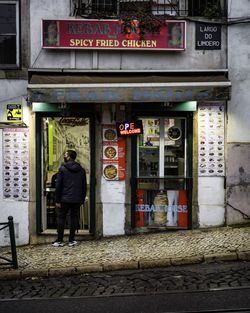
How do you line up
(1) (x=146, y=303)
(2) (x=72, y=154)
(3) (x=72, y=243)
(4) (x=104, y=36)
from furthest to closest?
1. (4) (x=104, y=36)
2. (3) (x=72, y=243)
3. (2) (x=72, y=154)
4. (1) (x=146, y=303)

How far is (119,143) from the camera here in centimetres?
1134

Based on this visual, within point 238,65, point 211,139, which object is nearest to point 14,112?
point 211,139

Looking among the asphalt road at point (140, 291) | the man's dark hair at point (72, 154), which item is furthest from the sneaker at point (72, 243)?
the asphalt road at point (140, 291)

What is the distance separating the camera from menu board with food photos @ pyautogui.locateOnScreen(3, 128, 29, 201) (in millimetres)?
11266

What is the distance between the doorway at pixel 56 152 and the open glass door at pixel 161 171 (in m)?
1.09

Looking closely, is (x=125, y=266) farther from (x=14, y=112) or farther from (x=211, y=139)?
(x=14, y=112)

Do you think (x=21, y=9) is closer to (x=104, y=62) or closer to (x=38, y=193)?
(x=104, y=62)

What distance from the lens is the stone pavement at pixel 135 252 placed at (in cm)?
905

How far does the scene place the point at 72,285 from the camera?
826 cm

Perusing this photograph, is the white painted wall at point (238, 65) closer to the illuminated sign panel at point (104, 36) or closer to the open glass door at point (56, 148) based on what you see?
the illuminated sign panel at point (104, 36)

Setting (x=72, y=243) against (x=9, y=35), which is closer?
(x=72, y=243)

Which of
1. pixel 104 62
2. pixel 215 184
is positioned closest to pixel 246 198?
pixel 215 184

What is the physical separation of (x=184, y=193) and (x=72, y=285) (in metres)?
4.01

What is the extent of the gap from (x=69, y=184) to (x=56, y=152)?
4.06ft
